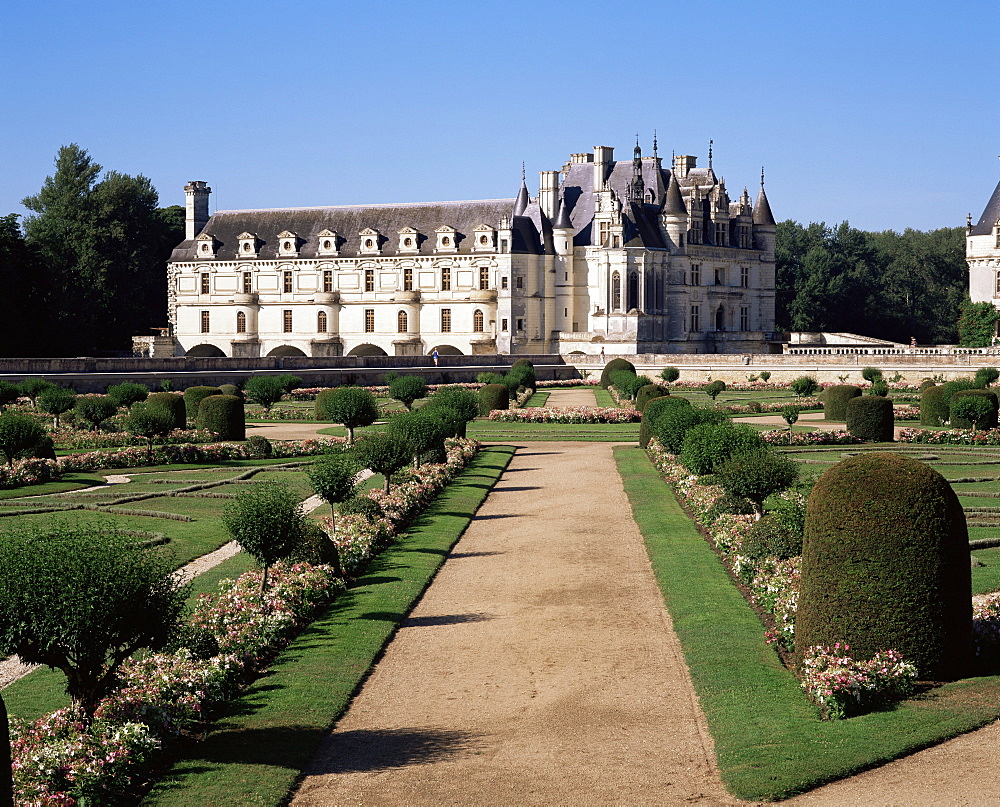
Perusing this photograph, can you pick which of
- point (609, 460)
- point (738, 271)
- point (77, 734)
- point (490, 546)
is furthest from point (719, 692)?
point (738, 271)

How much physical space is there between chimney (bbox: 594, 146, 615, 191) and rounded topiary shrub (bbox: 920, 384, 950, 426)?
40.8 m

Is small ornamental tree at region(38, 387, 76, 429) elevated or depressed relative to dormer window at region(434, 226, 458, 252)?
depressed

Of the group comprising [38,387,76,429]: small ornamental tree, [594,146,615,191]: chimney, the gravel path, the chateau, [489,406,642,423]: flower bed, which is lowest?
the gravel path

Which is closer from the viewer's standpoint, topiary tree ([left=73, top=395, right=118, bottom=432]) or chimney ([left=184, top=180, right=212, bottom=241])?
topiary tree ([left=73, top=395, right=118, bottom=432])

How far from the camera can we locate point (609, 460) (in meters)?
26.7

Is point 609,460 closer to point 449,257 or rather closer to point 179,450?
point 179,450

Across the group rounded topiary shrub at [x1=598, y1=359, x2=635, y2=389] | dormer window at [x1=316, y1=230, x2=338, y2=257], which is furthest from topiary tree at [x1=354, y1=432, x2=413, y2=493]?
dormer window at [x1=316, y1=230, x2=338, y2=257]

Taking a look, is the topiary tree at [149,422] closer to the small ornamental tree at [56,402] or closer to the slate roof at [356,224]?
the small ornamental tree at [56,402]

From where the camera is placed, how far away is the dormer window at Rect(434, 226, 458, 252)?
71688 mm

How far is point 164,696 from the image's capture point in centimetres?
908

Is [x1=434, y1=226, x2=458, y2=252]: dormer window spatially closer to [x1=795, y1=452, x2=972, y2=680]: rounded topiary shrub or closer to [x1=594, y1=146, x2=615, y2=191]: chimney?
[x1=594, y1=146, x2=615, y2=191]: chimney

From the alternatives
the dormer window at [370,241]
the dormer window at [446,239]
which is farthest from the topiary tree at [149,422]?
the dormer window at [370,241]

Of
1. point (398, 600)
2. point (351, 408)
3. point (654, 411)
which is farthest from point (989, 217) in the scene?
point (398, 600)

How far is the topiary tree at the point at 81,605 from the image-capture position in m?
8.22
